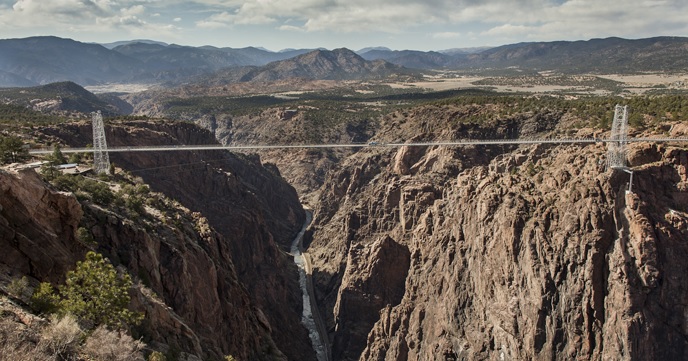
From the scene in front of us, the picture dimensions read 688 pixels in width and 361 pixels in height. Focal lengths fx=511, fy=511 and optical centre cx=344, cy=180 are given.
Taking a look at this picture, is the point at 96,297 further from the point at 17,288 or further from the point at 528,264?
the point at 528,264

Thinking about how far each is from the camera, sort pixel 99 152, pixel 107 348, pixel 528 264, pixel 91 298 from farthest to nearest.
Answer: pixel 99 152
pixel 528 264
pixel 91 298
pixel 107 348

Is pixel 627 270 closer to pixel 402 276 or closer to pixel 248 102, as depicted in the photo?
pixel 402 276

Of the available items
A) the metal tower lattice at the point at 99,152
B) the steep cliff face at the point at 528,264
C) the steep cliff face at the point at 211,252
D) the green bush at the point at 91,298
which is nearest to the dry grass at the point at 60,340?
the green bush at the point at 91,298

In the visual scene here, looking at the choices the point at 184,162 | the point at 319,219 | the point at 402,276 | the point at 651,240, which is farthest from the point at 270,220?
the point at 651,240

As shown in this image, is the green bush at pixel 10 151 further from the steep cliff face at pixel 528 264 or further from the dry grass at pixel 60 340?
the steep cliff face at pixel 528 264

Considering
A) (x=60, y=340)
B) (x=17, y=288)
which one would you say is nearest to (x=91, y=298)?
(x=17, y=288)

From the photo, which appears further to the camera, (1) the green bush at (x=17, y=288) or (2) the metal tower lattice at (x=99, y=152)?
(2) the metal tower lattice at (x=99, y=152)
